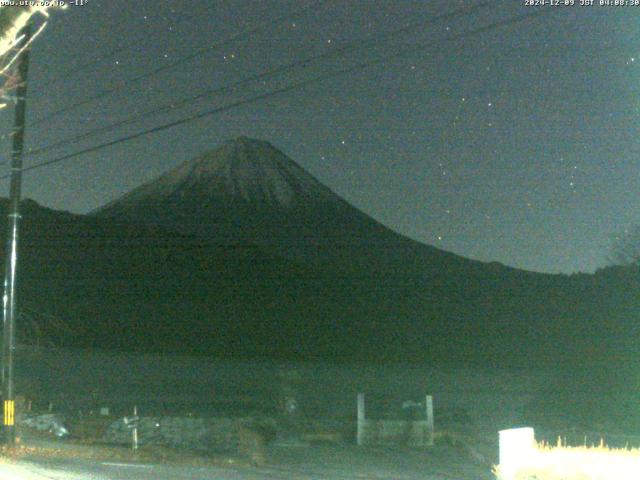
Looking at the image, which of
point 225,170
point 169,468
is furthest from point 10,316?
point 225,170

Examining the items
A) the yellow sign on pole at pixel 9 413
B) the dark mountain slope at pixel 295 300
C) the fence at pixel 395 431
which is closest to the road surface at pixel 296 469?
the yellow sign on pole at pixel 9 413

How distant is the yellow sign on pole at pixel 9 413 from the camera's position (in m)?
17.5

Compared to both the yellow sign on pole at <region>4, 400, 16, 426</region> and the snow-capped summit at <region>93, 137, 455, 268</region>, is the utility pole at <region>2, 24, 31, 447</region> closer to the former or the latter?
the yellow sign on pole at <region>4, 400, 16, 426</region>

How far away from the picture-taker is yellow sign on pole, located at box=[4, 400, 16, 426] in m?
17.5

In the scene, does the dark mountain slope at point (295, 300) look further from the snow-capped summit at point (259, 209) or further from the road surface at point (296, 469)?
the road surface at point (296, 469)

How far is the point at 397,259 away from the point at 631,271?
38.4 metres

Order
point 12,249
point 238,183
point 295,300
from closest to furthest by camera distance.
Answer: point 12,249
point 295,300
point 238,183

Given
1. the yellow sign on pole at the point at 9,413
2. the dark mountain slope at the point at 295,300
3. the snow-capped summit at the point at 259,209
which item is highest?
the snow-capped summit at the point at 259,209

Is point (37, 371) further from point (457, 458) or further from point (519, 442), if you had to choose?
point (519, 442)

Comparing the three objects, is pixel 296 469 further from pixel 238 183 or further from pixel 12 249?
pixel 238 183

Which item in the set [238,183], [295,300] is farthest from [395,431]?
[238,183]

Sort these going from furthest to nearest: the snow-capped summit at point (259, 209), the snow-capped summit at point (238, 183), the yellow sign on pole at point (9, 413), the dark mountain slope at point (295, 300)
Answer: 1. the snow-capped summit at point (238, 183)
2. the snow-capped summit at point (259, 209)
3. the dark mountain slope at point (295, 300)
4. the yellow sign on pole at point (9, 413)

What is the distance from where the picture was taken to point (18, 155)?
701 inches

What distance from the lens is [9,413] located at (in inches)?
691
